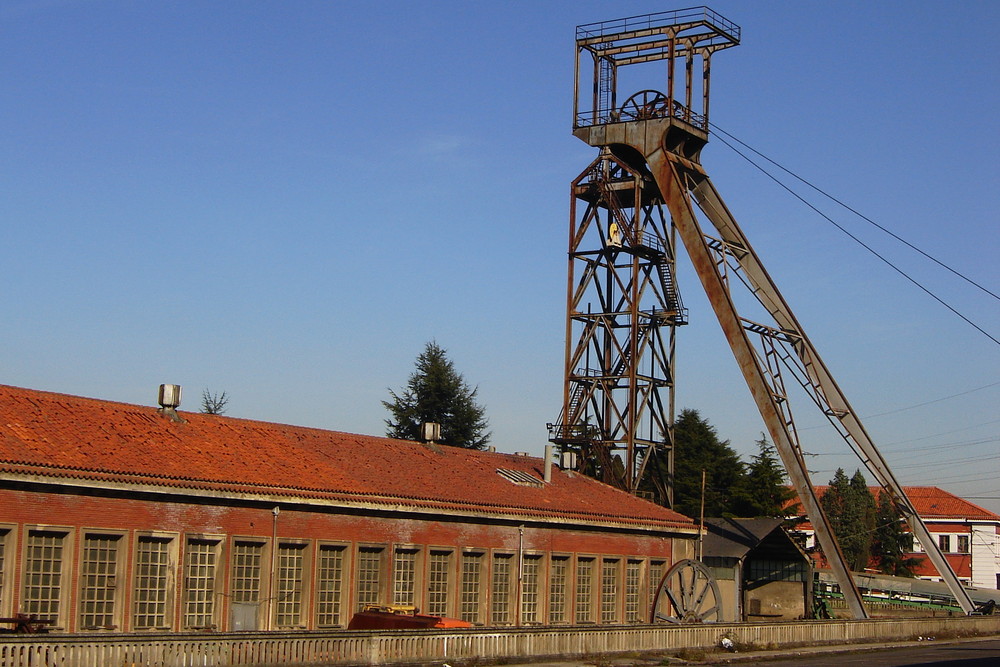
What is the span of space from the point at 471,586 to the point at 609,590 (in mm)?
6690

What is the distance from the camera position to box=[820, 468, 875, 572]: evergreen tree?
9931 cm

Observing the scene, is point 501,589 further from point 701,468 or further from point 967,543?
point 967,543

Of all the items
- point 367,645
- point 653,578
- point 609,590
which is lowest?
Result: point 367,645

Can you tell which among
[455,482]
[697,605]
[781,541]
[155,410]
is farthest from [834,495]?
[155,410]

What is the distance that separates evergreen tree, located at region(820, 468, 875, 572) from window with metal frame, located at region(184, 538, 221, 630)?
68.6 meters

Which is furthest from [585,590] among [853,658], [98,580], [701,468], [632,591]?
[701,468]

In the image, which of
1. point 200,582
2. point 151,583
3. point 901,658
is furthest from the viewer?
point 901,658

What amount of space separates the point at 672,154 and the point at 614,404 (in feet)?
37.2

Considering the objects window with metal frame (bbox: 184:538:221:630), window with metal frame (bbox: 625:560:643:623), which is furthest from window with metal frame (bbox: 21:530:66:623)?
window with metal frame (bbox: 625:560:643:623)

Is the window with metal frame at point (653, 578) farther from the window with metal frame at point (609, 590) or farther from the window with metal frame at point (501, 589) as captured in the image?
the window with metal frame at point (501, 589)

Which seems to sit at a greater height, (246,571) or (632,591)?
(246,571)

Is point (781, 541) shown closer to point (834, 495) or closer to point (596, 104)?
point (596, 104)

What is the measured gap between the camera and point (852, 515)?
103438 millimetres

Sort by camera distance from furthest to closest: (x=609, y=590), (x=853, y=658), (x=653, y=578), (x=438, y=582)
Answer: (x=653, y=578), (x=609, y=590), (x=438, y=582), (x=853, y=658)
